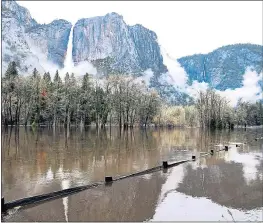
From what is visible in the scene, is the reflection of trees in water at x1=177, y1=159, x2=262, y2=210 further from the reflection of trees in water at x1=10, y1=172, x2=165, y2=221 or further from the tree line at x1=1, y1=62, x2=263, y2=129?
the tree line at x1=1, y1=62, x2=263, y2=129

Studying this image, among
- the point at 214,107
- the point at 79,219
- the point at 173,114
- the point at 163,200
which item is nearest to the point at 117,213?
the point at 79,219

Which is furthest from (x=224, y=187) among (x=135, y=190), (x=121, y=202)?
(x=121, y=202)

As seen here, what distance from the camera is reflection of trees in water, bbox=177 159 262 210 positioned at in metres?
11.0

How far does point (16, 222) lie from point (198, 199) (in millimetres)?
5453

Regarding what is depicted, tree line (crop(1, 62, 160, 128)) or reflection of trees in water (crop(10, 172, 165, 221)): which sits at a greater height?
tree line (crop(1, 62, 160, 128))

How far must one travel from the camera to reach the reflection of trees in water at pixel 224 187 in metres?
11.0

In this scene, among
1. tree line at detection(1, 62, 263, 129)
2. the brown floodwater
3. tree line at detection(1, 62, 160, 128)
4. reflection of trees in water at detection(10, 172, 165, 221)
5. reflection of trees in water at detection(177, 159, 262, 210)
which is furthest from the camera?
tree line at detection(1, 62, 160, 128)

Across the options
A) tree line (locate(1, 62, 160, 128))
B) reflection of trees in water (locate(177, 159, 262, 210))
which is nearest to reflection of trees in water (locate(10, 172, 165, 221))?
reflection of trees in water (locate(177, 159, 262, 210))

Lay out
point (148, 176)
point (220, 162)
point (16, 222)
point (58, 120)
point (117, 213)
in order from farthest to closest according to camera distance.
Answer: point (58, 120)
point (220, 162)
point (148, 176)
point (117, 213)
point (16, 222)

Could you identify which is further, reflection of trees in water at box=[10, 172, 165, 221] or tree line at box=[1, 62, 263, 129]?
tree line at box=[1, 62, 263, 129]

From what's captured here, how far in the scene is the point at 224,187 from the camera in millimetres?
13078

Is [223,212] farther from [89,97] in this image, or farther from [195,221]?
[89,97]

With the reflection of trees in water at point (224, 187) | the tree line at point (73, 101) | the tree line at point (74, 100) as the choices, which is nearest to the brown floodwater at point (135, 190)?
the reflection of trees in water at point (224, 187)

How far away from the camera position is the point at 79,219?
28.5ft
